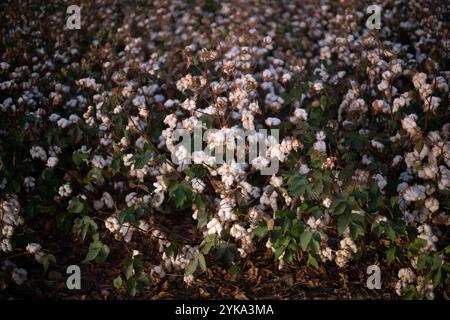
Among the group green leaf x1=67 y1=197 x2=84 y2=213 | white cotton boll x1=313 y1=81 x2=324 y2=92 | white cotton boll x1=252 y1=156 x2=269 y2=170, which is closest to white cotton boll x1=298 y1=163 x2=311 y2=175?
white cotton boll x1=252 y1=156 x2=269 y2=170

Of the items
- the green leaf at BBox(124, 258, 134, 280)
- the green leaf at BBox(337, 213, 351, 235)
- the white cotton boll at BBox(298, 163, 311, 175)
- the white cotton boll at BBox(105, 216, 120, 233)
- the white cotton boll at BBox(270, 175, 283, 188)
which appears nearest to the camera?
the green leaf at BBox(337, 213, 351, 235)

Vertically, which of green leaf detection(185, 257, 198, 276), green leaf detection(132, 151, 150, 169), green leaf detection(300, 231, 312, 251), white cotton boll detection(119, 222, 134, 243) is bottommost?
green leaf detection(185, 257, 198, 276)

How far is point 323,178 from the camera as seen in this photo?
2871 millimetres

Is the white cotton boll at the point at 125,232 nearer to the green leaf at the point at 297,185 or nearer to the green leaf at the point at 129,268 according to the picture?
the green leaf at the point at 129,268

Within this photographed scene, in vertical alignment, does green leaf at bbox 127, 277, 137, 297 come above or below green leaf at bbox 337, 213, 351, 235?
below

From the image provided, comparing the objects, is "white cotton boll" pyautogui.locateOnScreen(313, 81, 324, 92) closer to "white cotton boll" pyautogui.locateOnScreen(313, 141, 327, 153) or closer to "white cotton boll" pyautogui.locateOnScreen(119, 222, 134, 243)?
"white cotton boll" pyautogui.locateOnScreen(313, 141, 327, 153)

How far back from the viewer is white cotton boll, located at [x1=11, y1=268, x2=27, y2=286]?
123 inches

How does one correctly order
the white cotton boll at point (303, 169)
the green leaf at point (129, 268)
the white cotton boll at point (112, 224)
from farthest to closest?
the white cotton boll at point (303, 169) < the white cotton boll at point (112, 224) < the green leaf at point (129, 268)

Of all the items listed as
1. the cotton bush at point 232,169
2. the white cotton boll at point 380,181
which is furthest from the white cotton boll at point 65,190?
the white cotton boll at point 380,181

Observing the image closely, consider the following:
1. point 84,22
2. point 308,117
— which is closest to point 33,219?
point 308,117

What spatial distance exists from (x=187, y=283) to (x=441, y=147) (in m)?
1.64

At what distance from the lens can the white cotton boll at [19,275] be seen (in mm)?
3135

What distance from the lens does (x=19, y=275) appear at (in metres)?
3.18

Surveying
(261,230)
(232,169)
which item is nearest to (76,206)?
(232,169)
